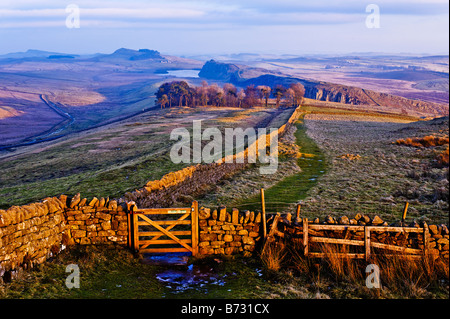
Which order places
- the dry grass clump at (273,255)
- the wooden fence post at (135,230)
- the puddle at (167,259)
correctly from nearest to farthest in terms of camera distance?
the dry grass clump at (273,255) < the puddle at (167,259) < the wooden fence post at (135,230)

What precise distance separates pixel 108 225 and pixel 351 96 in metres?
203

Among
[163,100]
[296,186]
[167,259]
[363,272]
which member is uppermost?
[163,100]

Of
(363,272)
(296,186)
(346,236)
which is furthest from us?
(296,186)

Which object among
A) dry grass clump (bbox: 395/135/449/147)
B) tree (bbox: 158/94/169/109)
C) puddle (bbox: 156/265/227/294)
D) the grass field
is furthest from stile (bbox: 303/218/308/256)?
tree (bbox: 158/94/169/109)

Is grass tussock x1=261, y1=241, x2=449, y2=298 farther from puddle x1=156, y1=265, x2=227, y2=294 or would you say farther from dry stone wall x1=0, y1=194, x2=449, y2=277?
puddle x1=156, y1=265, x2=227, y2=294

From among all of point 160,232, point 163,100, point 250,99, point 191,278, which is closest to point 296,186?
point 160,232

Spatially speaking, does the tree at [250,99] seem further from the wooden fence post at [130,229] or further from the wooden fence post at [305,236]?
the wooden fence post at [305,236]

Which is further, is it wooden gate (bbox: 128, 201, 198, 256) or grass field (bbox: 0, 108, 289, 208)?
grass field (bbox: 0, 108, 289, 208)

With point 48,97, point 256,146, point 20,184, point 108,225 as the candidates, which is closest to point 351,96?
point 48,97

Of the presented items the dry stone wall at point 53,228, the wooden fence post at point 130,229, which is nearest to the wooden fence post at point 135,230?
the wooden fence post at point 130,229

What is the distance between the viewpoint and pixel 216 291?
9703mm

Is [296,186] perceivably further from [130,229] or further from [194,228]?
[130,229]

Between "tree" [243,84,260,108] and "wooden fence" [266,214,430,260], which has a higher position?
"tree" [243,84,260,108]

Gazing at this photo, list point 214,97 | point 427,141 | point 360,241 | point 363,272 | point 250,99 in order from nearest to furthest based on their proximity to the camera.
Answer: point 363,272
point 360,241
point 427,141
point 250,99
point 214,97
